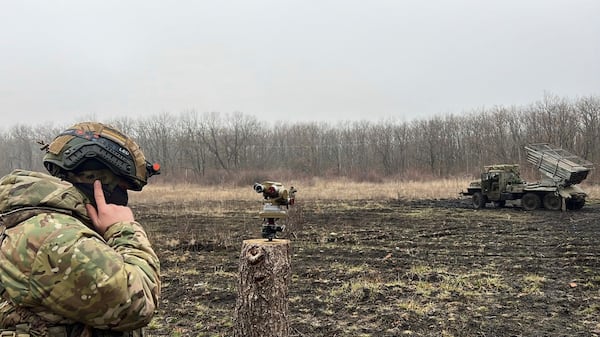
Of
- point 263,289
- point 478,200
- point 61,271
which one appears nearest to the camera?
point 61,271

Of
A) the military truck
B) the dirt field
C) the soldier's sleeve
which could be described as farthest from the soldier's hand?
the military truck

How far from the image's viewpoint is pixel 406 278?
7355 millimetres

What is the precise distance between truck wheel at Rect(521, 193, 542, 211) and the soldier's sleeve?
18.7 metres

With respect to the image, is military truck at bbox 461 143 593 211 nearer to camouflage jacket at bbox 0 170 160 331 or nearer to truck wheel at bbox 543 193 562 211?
truck wheel at bbox 543 193 562 211

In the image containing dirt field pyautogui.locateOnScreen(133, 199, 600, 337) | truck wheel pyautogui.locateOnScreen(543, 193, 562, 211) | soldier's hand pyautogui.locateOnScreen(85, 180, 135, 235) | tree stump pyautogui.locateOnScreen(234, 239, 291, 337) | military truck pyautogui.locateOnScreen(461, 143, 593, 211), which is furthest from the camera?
truck wheel pyautogui.locateOnScreen(543, 193, 562, 211)

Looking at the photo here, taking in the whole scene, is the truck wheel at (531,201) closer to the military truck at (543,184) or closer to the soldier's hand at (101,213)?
the military truck at (543,184)

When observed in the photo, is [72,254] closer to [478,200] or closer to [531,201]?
[531,201]

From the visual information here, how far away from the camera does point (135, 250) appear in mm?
1671

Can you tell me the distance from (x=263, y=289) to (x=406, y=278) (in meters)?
4.53

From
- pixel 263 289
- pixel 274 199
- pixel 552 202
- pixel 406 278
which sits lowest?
pixel 406 278

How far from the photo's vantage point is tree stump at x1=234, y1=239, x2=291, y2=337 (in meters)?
3.26

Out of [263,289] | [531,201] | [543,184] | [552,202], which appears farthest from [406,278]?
[543,184]

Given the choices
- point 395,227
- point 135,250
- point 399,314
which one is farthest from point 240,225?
point 135,250

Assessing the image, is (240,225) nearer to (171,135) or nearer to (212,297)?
(212,297)
